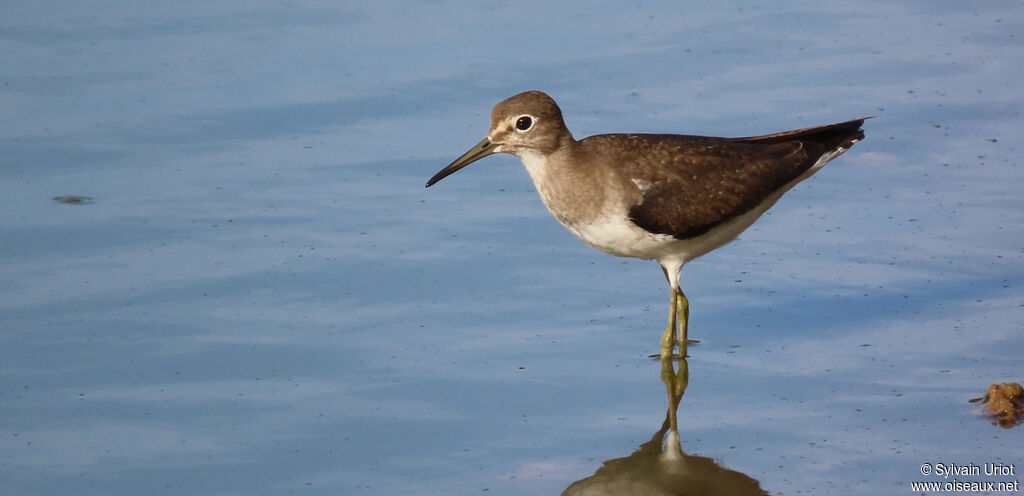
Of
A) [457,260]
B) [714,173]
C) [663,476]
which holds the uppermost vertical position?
[714,173]

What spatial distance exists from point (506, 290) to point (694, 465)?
89.1 inches

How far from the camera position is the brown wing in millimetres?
9297

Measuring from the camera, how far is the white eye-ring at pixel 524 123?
944cm

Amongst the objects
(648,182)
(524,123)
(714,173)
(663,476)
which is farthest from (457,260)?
(663,476)

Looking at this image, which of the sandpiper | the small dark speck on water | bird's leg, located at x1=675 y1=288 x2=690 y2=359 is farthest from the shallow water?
the sandpiper

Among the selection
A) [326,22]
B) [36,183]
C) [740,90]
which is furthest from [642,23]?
[36,183]

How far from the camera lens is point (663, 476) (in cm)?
790

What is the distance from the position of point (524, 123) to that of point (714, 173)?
123cm

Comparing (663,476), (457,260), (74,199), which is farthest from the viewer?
(74,199)

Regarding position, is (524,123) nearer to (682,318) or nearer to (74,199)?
(682,318)

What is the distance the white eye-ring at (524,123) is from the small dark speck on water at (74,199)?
3308 mm

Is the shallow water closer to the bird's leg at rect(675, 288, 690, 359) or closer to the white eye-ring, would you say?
the bird's leg at rect(675, 288, 690, 359)

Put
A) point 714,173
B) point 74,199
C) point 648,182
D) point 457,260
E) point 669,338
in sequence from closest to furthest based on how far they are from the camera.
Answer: point 669,338 → point 648,182 → point 714,173 → point 457,260 → point 74,199

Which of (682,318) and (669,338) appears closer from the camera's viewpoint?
(669,338)
